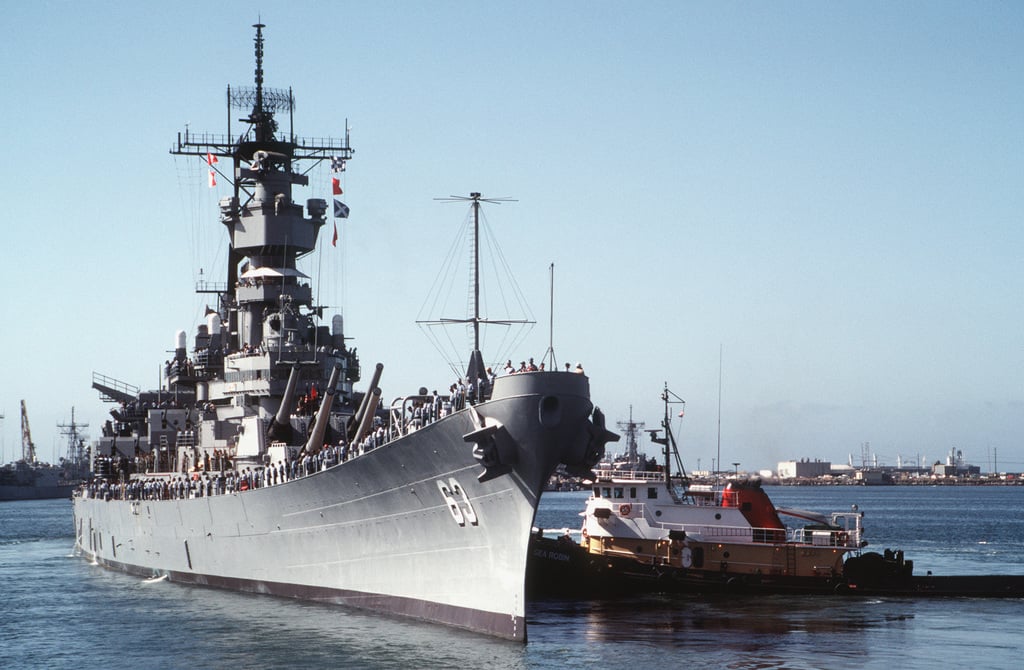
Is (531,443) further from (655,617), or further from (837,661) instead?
(655,617)

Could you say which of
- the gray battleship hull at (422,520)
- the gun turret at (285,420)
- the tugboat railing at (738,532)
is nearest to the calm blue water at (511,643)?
the gray battleship hull at (422,520)

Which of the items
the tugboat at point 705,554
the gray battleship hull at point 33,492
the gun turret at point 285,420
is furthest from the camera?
the gray battleship hull at point 33,492

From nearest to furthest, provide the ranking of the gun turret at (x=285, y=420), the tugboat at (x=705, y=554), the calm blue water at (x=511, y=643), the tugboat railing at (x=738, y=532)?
the calm blue water at (x=511, y=643)
the gun turret at (x=285, y=420)
the tugboat at (x=705, y=554)
the tugboat railing at (x=738, y=532)

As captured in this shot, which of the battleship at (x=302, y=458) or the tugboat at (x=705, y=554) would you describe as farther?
the tugboat at (x=705, y=554)

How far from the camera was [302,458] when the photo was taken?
3120cm

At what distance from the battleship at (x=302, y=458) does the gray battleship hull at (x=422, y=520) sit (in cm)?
4

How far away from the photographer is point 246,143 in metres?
44.7

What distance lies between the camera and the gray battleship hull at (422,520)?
922 inches

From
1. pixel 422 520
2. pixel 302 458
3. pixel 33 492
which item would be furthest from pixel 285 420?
pixel 33 492

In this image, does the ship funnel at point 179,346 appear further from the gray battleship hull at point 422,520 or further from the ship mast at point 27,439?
the ship mast at point 27,439

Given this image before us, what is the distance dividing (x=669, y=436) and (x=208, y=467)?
15.7 meters

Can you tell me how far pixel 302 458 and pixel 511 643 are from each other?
929cm

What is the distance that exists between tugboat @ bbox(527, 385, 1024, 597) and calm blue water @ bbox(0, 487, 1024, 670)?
888mm

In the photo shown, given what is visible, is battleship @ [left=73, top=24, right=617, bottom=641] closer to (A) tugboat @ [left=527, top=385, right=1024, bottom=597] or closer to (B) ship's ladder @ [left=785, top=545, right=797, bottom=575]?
(A) tugboat @ [left=527, top=385, right=1024, bottom=597]
